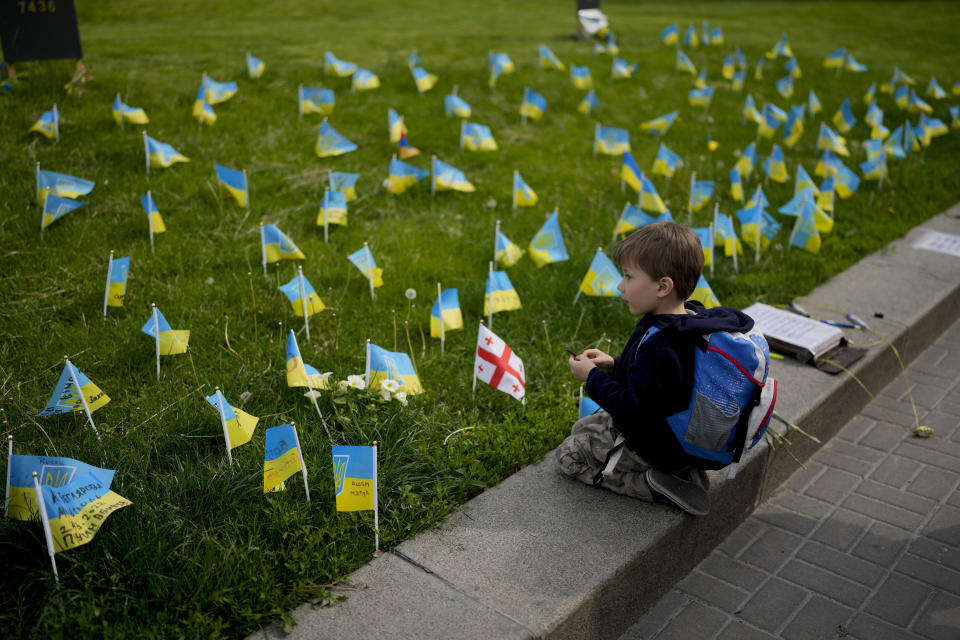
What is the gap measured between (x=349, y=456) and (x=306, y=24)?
10.8m

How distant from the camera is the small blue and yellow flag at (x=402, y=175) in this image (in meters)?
6.38

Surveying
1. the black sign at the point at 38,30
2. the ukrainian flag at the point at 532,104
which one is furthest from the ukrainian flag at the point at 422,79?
the black sign at the point at 38,30

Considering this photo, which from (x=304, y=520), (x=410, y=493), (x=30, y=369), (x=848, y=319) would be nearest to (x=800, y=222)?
(x=848, y=319)

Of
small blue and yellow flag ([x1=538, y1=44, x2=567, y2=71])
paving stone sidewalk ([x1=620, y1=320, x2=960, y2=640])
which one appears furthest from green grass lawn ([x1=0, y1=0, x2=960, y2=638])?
paving stone sidewalk ([x1=620, y1=320, x2=960, y2=640])

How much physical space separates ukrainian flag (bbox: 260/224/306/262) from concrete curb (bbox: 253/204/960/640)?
2.17m

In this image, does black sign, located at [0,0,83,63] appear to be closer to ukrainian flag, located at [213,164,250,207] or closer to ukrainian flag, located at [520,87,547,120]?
ukrainian flag, located at [213,164,250,207]

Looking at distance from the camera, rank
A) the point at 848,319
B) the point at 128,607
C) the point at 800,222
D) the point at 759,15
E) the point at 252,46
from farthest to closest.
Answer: the point at 759,15
the point at 252,46
the point at 800,222
the point at 848,319
the point at 128,607

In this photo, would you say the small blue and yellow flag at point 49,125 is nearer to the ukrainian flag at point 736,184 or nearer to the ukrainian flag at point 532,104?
the ukrainian flag at point 532,104

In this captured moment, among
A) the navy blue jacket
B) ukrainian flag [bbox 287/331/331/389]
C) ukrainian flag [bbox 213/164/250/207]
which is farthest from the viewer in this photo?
ukrainian flag [bbox 213/164/250/207]

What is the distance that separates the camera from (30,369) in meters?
4.11

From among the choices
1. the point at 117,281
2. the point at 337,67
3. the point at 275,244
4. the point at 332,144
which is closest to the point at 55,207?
the point at 117,281

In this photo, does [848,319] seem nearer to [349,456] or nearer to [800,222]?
[800,222]

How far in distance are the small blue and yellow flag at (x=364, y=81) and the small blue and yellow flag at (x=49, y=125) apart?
116 inches

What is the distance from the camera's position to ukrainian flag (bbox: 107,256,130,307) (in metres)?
4.46
